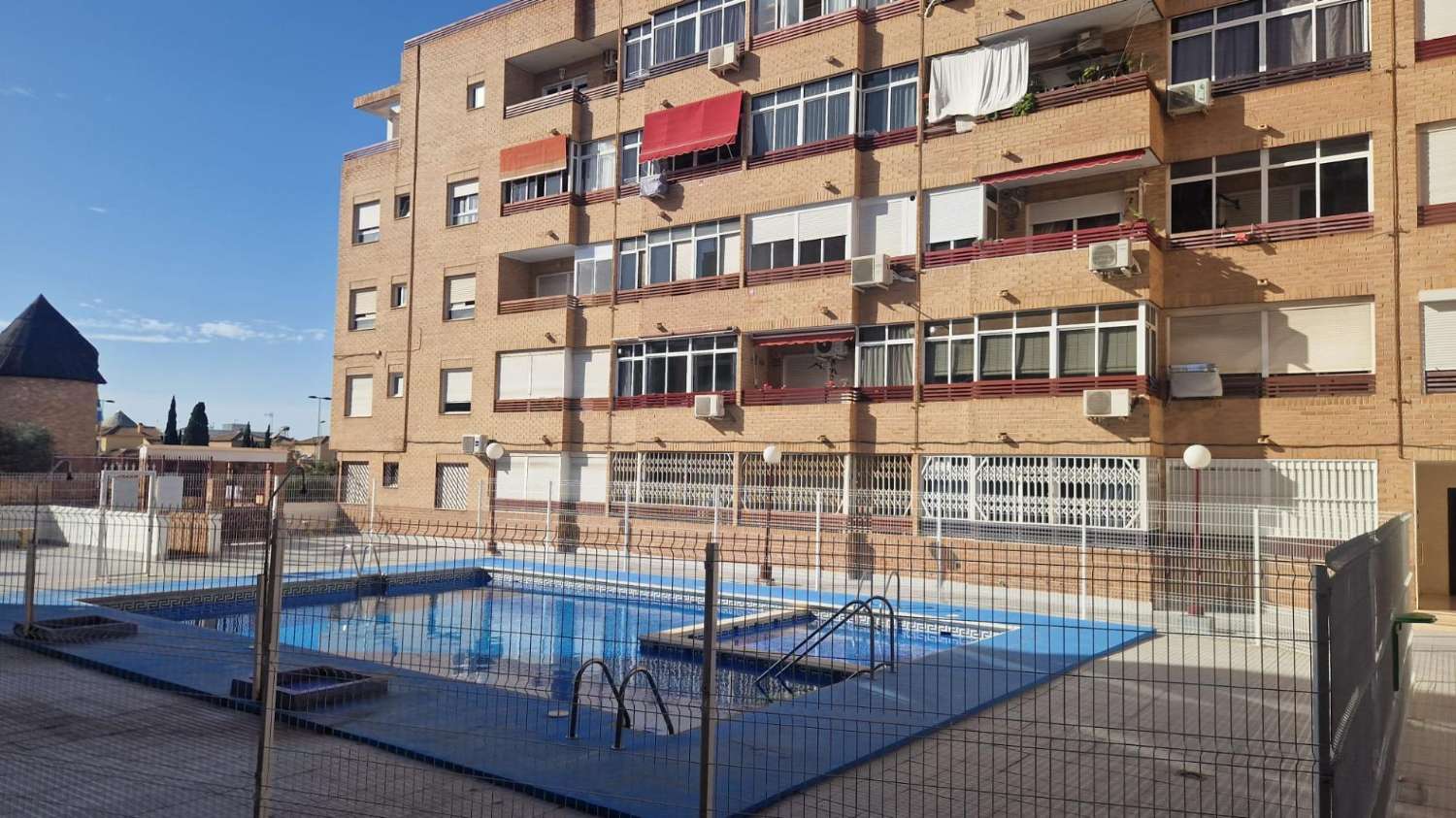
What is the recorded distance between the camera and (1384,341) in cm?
1530

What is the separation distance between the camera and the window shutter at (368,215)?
103 feet

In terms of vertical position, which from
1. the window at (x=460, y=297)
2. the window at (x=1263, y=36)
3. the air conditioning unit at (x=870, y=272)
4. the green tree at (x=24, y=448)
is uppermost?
the window at (x=1263, y=36)

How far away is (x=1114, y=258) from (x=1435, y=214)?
4.85 m

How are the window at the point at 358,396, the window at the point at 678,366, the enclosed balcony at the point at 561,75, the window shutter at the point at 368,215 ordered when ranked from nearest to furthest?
1. the window at the point at 678,366
2. the enclosed balcony at the point at 561,75
3. the window at the point at 358,396
4. the window shutter at the point at 368,215

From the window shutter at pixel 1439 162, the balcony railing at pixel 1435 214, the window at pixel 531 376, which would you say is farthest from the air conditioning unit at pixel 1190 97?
the window at pixel 531 376

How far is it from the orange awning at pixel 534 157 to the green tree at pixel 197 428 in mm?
41463

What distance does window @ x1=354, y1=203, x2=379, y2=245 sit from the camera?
3136cm

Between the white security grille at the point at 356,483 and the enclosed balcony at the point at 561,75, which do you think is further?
the white security grille at the point at 356,483

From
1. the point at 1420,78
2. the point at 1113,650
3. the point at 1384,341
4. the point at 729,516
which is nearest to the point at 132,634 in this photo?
the point at 1113,650

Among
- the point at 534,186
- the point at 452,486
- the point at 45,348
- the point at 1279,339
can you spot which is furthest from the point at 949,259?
the point at 45,348

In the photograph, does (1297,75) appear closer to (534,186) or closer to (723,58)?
(723,58)

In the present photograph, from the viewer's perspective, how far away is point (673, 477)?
23141mm

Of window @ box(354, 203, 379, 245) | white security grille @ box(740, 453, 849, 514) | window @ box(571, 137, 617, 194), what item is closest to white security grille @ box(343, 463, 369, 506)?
window @ box(354, 203, 379, 245)

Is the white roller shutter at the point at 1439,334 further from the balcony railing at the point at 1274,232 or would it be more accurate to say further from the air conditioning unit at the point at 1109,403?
the air conditioning unit at the point at 1109,403
